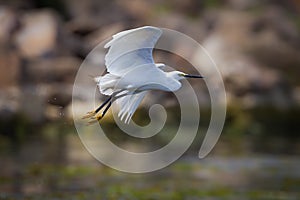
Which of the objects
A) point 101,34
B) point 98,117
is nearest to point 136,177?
point 98,117

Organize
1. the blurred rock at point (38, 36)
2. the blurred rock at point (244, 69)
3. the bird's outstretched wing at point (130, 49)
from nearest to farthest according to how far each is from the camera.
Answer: the bird's outstretched wing at point (130, 49) → the blurred rock at point (244, 69) → the blurred rock at point (38, 36)

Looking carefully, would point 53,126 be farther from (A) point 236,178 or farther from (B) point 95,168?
(A) point 236,178

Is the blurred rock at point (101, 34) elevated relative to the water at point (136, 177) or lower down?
lower down

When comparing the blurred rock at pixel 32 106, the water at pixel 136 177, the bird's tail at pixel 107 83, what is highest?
the bird's tail at pixel 107 83

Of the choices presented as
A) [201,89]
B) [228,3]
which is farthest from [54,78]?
[228,3]

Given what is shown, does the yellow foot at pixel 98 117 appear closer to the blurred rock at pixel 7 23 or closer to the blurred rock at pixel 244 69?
the blurred rock at pixel 244 69

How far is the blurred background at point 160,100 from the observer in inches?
545

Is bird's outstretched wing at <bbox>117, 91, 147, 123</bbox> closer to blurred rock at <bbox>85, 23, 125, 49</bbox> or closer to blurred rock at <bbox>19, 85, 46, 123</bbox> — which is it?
blurred rock at <bbox>19, 85, 46, 123</bbox>

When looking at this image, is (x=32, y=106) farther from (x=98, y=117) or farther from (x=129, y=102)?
(x=98, y=117)

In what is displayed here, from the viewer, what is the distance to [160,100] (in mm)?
20609

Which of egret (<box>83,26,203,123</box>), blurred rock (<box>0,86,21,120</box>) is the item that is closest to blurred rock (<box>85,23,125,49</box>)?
blurred rock (<box>0,86,21,120</box>)

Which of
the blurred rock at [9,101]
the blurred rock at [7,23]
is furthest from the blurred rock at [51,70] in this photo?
the blurred rock at [7,23]

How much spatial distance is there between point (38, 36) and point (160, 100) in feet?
19.2

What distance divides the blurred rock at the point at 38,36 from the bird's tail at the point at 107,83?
15.2 metres
